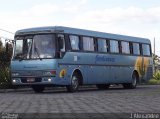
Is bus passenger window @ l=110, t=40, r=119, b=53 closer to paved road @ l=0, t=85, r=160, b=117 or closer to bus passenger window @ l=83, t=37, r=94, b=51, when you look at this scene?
bus passenger window @ l=83, t=37, r=94, b=51

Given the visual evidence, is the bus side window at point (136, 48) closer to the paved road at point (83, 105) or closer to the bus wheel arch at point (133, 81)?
the bus wheel arch at point (133, 81)

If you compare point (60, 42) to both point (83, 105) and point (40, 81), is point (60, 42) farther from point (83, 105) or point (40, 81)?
point (83, 105)

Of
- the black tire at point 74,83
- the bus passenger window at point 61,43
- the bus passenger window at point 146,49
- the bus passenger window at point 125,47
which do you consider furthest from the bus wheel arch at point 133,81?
the bus passenger window at point 61,43

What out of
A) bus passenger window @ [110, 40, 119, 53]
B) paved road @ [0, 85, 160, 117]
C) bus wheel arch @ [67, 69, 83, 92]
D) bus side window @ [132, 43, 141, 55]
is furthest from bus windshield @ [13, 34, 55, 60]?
bus side window @ [132, 43, 141, 55]

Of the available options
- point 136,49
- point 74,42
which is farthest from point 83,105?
point 136,49

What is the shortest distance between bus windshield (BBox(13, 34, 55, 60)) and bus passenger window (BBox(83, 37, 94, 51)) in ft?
8.75

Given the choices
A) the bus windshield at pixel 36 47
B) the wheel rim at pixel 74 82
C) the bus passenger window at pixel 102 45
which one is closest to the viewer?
the bus windshield at pixel 36 47

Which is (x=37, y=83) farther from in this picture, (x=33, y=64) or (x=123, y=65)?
(x=123, y=65)

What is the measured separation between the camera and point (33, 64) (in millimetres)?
24828

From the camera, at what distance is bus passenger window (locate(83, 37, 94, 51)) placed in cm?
2702

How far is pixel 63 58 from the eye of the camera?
24891mm

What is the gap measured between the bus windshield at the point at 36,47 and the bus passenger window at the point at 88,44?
8.75 ft

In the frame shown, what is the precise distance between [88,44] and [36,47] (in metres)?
3.56

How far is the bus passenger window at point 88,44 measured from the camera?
2702 cm
